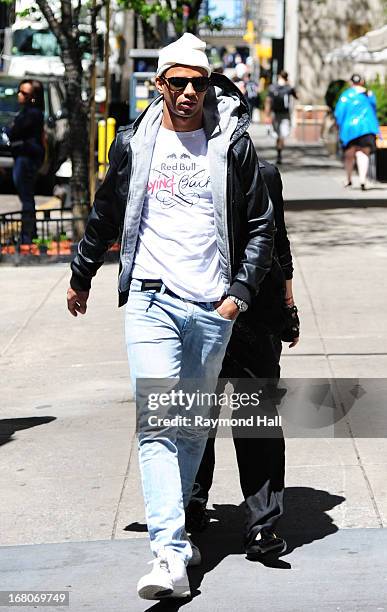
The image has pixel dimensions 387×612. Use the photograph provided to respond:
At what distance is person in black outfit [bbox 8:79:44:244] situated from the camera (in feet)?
46.1

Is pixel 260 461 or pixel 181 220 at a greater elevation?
pixel 181 220

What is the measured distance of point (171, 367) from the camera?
4.55 metres

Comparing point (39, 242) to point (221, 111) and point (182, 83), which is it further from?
point (182, 83)

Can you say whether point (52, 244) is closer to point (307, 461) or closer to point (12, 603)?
point (307, 461)

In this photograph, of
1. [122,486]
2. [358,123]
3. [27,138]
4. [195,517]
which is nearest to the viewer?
[195,517]

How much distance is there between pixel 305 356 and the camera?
341 inches

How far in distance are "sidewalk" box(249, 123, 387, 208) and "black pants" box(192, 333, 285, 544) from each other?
12571 millimetres

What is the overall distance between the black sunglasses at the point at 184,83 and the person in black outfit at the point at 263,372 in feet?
1.47

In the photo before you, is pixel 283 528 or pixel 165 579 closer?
pixel 165 579

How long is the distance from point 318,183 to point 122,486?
1536 cm

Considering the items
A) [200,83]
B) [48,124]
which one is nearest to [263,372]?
[200,83]

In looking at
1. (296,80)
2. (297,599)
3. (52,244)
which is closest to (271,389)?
(297,599)

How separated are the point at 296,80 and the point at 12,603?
31693 mm

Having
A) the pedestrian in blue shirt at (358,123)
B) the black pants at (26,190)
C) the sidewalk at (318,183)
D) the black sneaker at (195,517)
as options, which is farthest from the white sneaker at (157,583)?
the pedestrian in blue shirt at (358,123)
